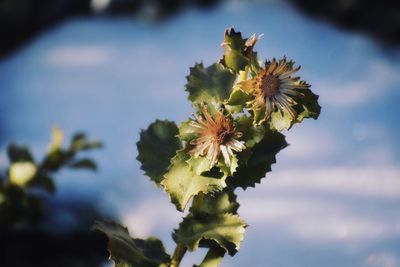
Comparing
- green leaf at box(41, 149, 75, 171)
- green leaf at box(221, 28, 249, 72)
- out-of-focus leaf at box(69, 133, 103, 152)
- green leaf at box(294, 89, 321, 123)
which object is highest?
out-of-focus leaf at box(69, 133, 103, 152)

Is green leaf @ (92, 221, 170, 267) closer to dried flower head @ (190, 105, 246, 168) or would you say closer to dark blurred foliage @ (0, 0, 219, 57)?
dried flower head @ (190, 105, 246, 168)

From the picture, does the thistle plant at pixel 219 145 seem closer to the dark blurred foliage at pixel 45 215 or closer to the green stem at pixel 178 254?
the green stem at pixel 178 254

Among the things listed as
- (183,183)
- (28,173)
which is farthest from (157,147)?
(28,173)

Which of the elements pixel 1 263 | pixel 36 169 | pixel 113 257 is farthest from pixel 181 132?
pixel 1 263

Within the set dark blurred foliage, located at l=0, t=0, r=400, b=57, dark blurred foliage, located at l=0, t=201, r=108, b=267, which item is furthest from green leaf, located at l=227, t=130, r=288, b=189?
dark blurred foliage, located at l=0, t=0, r=400, b=57

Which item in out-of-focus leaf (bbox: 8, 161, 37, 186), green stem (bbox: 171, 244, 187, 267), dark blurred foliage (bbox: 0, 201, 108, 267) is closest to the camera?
green stem (bbox: 171, 244, 187, 267)

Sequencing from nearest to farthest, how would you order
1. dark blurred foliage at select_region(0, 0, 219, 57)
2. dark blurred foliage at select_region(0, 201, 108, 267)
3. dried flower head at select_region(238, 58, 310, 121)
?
dried flower head at select_region(238, 58, 310, 121) → dark blurred foliage at select_region(0, 201, 108, 267) → dark blurred foliage at select_region(0, 0, 219, 57)

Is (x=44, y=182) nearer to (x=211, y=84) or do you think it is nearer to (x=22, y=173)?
(x=22, y=173)
